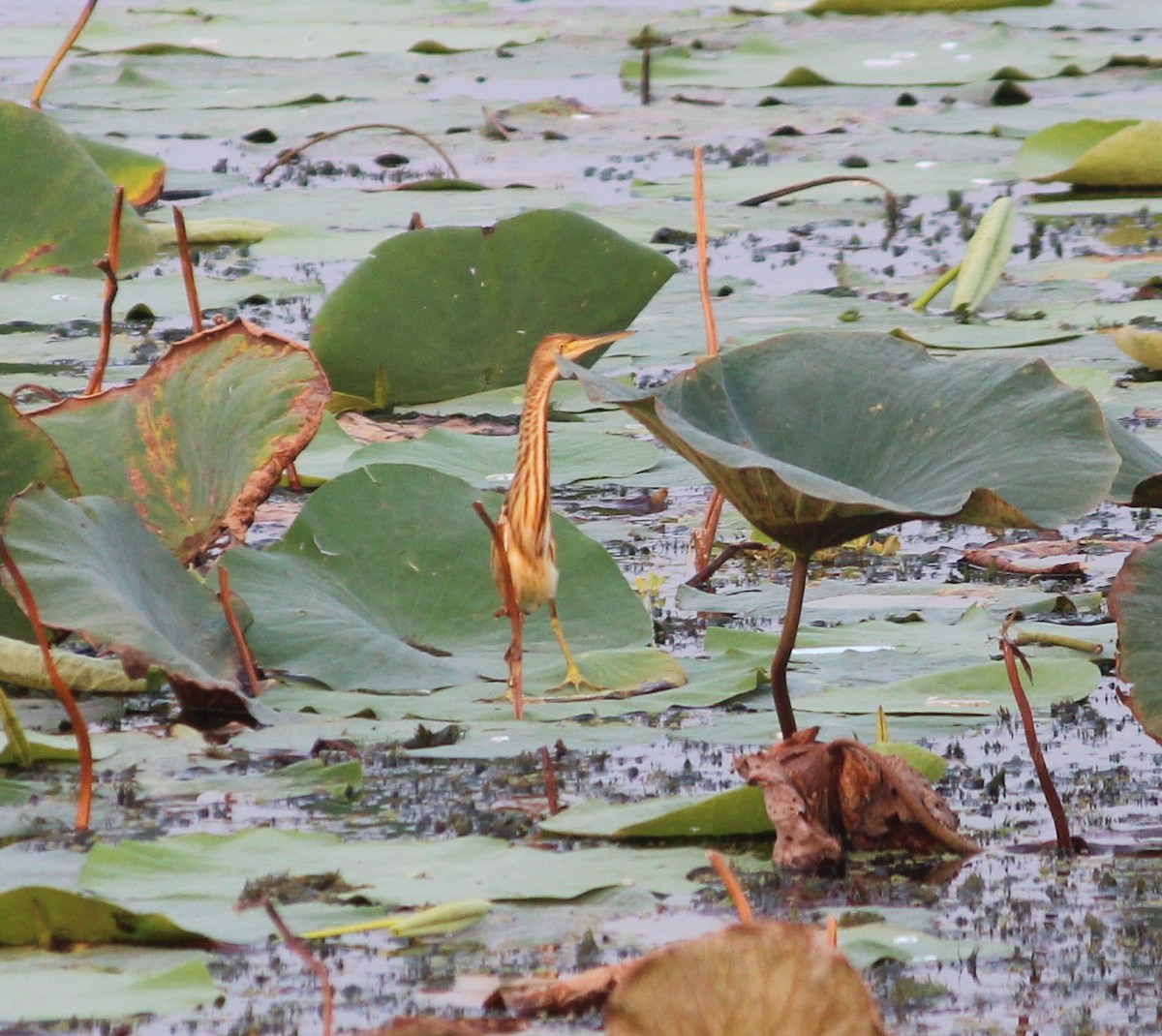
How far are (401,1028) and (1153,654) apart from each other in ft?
5.85

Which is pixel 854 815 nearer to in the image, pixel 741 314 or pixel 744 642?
pixel 744 642

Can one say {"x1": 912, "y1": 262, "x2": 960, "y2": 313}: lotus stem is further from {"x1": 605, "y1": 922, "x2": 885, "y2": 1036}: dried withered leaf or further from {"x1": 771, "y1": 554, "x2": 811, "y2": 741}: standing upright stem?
{"x1": 605, "y1": 922, "x2": 885, "y2": 1036}: dried withered leaf

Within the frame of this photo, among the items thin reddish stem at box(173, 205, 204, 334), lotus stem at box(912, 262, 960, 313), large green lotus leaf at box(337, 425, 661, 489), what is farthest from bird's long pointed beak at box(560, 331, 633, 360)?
lotus stem at box(912, 262, 960, 313)

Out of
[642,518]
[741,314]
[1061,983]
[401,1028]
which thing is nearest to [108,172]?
[741,314]

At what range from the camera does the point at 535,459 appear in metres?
4.05

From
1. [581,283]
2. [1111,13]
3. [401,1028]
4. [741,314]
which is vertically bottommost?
[1111,13]

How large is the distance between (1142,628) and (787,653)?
0.49 meters

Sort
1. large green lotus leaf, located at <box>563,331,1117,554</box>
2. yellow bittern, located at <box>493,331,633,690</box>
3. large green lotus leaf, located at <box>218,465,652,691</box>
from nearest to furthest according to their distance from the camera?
large green lotus leaf, located at <box>563,331,1117,554</box>, large green lotus leaf, located at <box>218,465,652,691</box>, yellow bittern, located at <box>493,331,633,690</box>

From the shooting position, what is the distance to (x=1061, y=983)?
2.35 metres

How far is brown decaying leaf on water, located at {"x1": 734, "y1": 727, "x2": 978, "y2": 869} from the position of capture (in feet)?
8.89

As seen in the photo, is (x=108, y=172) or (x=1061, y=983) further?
Answer: (x=108, y=172)

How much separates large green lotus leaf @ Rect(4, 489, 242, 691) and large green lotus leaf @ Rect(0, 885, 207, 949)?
699 millimetres

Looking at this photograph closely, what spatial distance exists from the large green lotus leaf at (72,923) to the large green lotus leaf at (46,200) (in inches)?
116

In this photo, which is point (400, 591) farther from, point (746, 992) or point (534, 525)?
point (746, 992)
